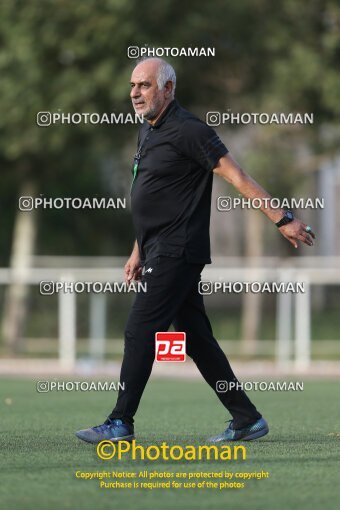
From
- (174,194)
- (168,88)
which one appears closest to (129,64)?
(168,88)

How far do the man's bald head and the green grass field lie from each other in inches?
76.9

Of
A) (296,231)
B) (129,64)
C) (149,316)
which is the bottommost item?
(149,316)

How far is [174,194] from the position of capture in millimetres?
7191

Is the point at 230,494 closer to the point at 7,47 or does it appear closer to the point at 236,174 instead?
the point at 236,174

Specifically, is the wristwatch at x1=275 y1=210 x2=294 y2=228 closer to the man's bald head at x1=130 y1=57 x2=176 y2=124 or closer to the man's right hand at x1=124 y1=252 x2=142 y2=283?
the man's bald head at x1=130 y1=57 x2=176 y2=124

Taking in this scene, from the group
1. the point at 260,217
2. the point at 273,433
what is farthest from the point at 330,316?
the point at 273,433

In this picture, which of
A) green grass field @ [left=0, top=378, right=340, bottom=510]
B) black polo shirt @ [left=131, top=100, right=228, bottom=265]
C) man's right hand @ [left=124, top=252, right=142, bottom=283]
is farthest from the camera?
man's right hand @ [left=124, top=252, right=142, bottom=283]

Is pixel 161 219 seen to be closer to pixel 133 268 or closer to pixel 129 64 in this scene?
pixel 133 268

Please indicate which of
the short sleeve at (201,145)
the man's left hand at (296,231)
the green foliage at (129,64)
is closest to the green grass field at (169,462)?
the man's left hand at (296,231)

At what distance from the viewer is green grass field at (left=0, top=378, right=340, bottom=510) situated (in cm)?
555

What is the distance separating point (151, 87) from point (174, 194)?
0.62 metres

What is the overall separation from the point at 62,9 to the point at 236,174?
46.3 feet

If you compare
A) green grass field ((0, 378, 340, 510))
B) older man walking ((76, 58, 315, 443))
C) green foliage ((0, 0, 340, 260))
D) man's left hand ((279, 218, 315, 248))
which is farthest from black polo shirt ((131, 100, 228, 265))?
green foliage ((0, 0, 340, 260))

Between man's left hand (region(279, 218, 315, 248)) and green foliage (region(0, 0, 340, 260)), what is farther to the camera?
green foliage (region(0, 0, 340, 260))
